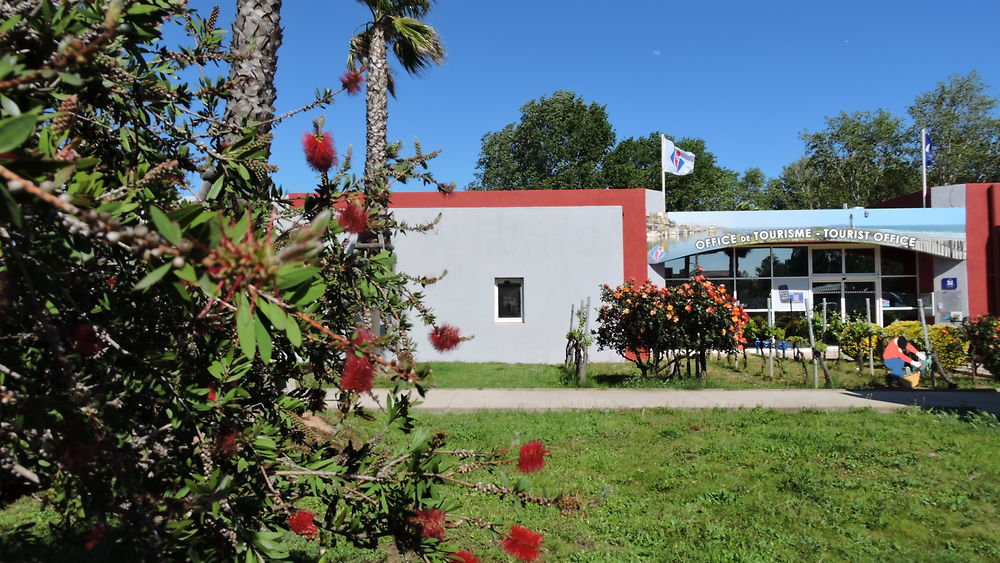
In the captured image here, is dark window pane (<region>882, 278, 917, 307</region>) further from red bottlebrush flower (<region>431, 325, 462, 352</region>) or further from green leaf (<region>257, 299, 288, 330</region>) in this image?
green leaf (<region>257, 299, 288, 330</region>)

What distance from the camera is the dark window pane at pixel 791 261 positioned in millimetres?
17297

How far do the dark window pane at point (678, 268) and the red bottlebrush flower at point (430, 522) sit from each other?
14.9 metres

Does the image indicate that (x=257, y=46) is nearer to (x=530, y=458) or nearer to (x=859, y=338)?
(x=530, y=458)

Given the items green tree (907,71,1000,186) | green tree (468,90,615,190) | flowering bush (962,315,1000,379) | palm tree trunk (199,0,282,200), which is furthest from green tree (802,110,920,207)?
palm tree trunk (199,0,282,200)

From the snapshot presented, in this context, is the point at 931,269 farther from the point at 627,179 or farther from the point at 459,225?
the point at 627,179

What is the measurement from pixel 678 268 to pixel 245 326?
16.2 m

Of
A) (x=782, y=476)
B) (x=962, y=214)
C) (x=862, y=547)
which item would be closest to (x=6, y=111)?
(x=862, y=547)

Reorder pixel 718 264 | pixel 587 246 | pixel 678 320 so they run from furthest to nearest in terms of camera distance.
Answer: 1. pixel 718 264
2. pixel 587 246
3. pixel 678 320

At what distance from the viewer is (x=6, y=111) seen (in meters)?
1.10

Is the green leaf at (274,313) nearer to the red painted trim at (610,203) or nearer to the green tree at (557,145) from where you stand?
the red painted trim at (610,203)

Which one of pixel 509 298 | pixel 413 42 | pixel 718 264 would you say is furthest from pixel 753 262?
pixel 413 42

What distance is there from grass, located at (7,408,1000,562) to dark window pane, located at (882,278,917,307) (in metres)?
11.4

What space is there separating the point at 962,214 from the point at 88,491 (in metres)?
20.3

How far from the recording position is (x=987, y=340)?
1020cm
